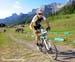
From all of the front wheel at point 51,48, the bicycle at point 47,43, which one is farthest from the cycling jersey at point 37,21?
the front wheel at point 51,48

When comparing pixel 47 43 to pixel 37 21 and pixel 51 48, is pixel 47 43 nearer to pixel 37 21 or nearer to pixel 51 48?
pixel 51 48

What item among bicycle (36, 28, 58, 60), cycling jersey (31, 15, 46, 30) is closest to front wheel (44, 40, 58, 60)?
bicycle (36, 28, 58, 60)

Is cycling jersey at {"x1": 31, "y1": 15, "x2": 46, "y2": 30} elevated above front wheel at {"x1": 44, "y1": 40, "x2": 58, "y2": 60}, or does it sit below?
above

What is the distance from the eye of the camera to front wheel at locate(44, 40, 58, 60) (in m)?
13.6

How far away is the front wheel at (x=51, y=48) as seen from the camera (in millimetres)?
13570

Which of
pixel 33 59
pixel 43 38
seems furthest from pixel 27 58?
pixel 43 38

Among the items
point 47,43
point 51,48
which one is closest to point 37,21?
point 47,43

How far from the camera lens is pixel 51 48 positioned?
14.1m

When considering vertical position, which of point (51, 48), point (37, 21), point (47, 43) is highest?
point (37, 21)

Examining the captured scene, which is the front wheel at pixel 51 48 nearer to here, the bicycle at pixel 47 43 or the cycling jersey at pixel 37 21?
the bicycle at pixel 47 43

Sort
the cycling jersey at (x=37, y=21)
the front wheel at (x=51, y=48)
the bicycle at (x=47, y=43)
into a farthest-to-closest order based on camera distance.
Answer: the cycling jersey at (x=37, y=21) → the bicycle at (x=47, y=43) → the front wheel at (x=51, y=48)

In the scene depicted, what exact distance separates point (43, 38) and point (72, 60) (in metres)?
2.18

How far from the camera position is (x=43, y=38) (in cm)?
1466

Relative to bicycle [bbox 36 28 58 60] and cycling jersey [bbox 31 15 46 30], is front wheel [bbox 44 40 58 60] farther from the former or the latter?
cycling jersey [bbox 31 15 46 30]
